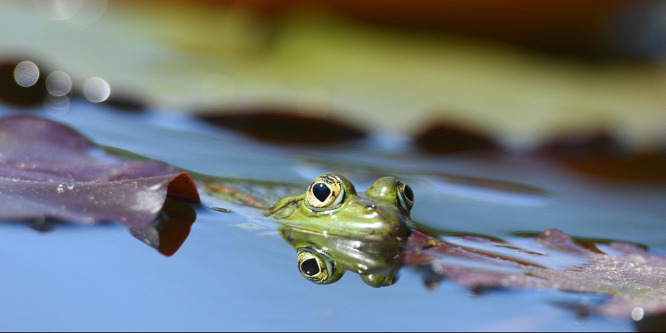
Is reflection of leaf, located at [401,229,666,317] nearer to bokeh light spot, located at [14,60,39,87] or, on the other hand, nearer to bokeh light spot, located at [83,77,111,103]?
bokeh light spot, located at [83,77,111,103]

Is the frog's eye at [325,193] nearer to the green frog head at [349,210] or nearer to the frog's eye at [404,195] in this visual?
the green frog head at [349,210]

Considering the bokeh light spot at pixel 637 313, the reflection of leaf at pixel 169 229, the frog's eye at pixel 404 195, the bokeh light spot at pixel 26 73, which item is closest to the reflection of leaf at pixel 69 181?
the reflection of leaf at pixel 169 229

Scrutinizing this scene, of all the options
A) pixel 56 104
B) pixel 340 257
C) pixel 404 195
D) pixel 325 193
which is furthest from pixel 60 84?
pixel 340 257

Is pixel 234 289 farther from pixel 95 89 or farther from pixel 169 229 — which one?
pixel 95 89

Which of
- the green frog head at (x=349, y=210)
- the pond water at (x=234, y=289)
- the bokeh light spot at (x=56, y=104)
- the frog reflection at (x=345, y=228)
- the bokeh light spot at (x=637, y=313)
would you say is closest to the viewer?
the pond water at (x=234, y=289)

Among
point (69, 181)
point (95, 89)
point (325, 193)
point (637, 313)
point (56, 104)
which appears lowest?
point (637, 313)

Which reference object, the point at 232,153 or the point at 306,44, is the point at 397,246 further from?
the point at 306,44
